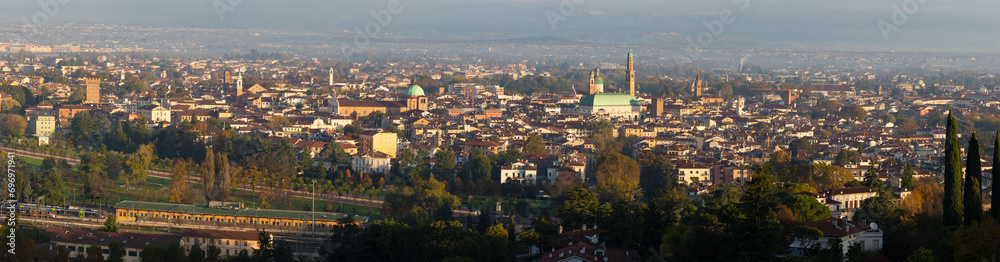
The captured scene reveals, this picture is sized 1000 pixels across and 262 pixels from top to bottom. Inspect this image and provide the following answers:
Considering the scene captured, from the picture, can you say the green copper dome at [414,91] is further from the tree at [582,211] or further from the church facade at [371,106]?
the tree at [582,211]

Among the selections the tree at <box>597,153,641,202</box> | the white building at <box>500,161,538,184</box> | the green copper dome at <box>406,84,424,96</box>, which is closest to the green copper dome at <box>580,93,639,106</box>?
the green copper dome at <box>406,84,424,96</box>

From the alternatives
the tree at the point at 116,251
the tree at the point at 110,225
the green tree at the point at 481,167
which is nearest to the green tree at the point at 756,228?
the tree at the point at 116,251

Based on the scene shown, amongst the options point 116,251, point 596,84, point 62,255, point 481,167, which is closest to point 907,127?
point 481,167

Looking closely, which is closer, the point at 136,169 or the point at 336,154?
the point at 136,169

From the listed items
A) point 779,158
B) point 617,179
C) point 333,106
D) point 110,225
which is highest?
point 333,106

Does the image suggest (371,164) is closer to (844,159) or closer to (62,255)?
(844,159)

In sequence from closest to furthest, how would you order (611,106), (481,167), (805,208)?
(805,208)
(481,167)
(611,106)

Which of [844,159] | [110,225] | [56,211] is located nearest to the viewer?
[110,225]
